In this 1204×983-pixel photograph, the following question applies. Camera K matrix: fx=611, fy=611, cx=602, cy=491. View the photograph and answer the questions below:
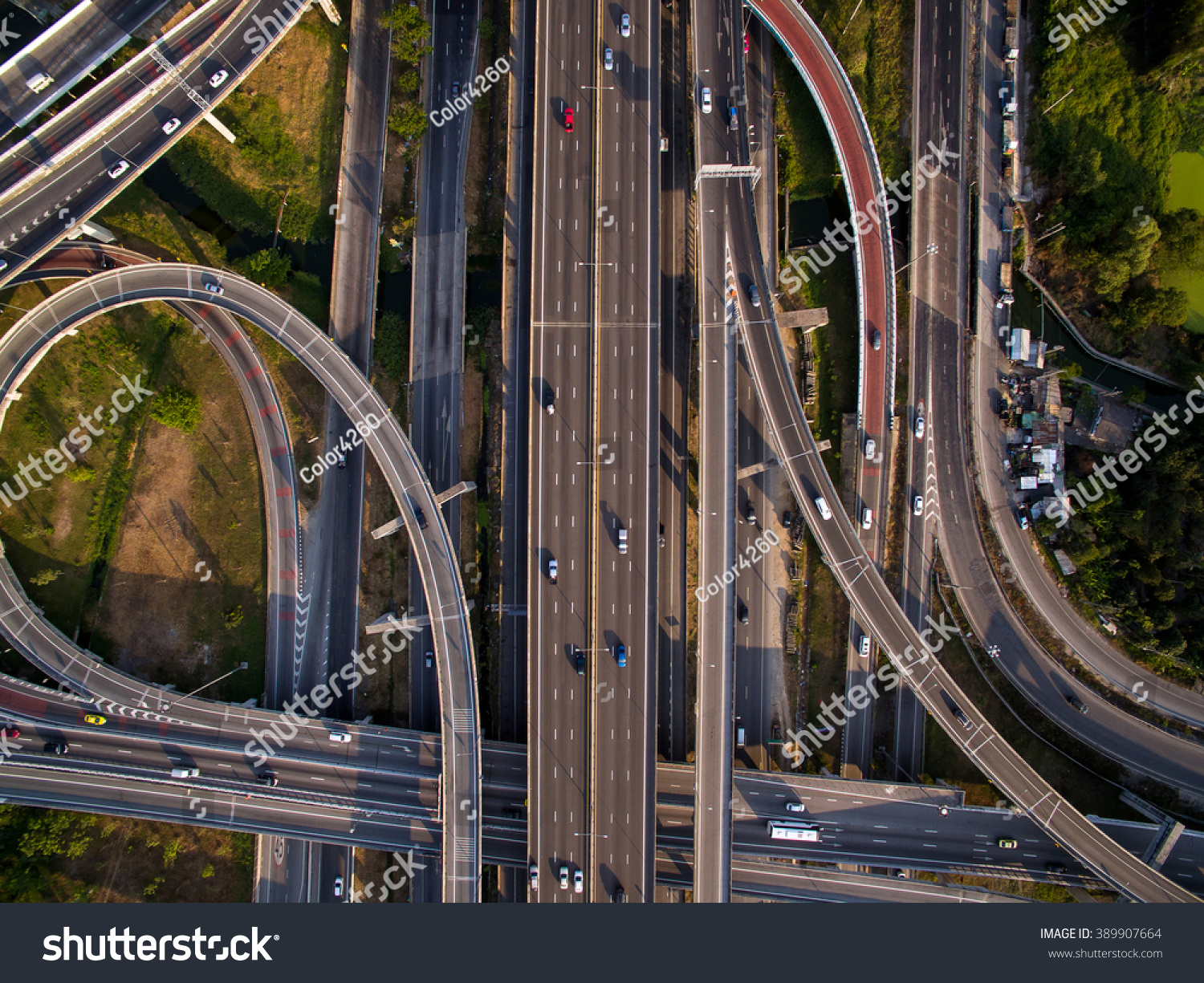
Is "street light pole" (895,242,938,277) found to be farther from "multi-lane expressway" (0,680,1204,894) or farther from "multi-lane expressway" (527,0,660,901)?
"multi-lane expressway" (0,680,1204,894)

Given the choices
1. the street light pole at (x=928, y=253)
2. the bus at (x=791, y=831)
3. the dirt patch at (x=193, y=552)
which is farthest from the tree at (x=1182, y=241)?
the dirt patch at (x=193, y=552)

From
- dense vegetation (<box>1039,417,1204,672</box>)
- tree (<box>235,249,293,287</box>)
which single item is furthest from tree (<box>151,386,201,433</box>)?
dense vegetation (<box>1039,417,1204,672</box>)

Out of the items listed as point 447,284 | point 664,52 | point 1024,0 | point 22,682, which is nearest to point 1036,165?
point 1024,0

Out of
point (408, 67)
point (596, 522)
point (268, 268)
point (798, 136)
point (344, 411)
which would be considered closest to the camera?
point (596, 522)

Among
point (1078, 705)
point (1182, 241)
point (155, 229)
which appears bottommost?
point (1078, 705)

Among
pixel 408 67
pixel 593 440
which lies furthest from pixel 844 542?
pixel 408 67

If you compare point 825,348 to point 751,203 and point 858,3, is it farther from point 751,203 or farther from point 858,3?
point 858,3

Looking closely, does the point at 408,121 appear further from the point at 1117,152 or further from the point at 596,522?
the point at 1117,152

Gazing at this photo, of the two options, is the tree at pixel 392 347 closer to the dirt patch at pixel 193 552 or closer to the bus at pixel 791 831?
the dirt patch at pixel 193 552
